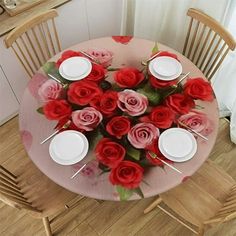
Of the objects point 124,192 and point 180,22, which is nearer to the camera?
point 124,192

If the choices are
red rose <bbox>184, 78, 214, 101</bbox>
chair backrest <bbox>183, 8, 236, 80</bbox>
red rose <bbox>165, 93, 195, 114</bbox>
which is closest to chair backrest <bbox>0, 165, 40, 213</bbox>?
red rose <bbox>165, 93, 195, 114</bbox>

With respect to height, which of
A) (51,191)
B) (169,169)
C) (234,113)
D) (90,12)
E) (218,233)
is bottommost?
(218,233)

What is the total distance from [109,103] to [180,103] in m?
0.33

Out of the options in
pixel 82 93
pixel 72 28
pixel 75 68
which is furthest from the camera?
pixel 72 28

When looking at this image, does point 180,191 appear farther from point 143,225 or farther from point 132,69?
point 132,69

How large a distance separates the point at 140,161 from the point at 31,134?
0.50 metres

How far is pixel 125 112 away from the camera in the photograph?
1.26 meters

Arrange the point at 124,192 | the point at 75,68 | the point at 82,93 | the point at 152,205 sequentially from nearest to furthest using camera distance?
the point at 124,192 → the point at 82,93 → the point at 75,68 → the point at 152,205

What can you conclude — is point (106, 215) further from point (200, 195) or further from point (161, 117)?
point (161, 117)

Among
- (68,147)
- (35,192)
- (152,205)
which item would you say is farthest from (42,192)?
Result: (152,205)

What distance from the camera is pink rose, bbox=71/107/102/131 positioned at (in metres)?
1.22

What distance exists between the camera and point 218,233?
5.44 feet

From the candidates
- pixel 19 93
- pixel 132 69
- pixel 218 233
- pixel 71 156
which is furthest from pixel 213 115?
pixel 19 93

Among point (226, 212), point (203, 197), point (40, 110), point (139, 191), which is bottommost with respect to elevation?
point (203, 197)
